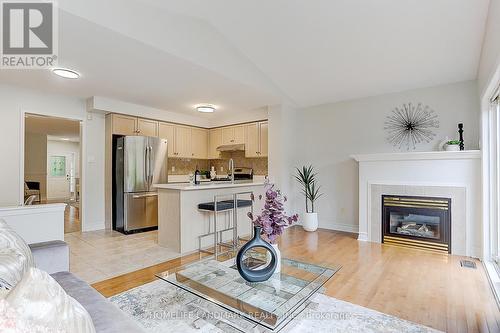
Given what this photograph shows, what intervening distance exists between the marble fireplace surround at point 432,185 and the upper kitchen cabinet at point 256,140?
206 centimetres

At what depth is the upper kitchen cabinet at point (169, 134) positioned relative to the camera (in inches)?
227

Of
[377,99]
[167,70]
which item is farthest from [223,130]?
[377,99]

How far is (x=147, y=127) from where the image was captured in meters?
5.47

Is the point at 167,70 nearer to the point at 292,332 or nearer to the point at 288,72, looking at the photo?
the point at 288,72

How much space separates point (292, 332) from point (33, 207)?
8.60 ft

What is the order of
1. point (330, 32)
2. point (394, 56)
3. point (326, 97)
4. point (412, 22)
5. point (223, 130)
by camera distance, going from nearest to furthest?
point (412, 22) < point (330, 32) < point (394, 56) < point (326, 97) < point (223, 130)

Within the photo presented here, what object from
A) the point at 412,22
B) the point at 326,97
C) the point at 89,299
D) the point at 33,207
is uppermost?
the point at 412,22

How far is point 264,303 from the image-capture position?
1.61 m

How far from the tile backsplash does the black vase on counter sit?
166 inches

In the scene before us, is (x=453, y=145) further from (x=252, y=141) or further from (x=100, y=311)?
(x=100, y=311)

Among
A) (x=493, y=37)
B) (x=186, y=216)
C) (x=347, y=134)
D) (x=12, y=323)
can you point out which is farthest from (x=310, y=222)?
(x=12, y=323)

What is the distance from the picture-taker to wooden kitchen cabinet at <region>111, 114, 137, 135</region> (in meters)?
4.96

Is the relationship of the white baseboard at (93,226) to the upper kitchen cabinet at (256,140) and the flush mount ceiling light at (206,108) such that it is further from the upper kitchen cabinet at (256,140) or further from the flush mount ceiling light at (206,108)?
the upper kitchen cabinet at (256,140)

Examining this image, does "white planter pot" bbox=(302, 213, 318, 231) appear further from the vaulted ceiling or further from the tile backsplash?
the vaulted ceiling
